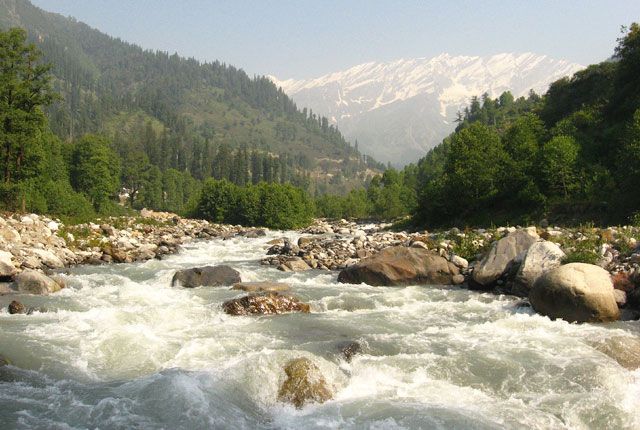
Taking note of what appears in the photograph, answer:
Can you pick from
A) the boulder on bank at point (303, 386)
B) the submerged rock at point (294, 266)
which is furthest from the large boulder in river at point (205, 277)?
the boulder on bank at point (303, 386)

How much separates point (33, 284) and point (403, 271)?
16.8 meters

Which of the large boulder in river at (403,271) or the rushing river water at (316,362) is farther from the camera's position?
the large boulder in river at (403,271)

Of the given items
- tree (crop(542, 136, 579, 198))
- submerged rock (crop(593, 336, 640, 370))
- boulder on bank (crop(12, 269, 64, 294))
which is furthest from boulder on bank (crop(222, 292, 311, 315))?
tree (crop(542, 136, 579, 198))

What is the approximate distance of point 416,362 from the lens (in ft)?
45.6

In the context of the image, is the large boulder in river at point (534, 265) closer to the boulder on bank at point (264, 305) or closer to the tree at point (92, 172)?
the boulder on bank at point (264, 305)

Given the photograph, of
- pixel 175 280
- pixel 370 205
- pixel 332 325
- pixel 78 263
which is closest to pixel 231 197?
pixel 370 205

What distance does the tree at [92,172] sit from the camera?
8475 centimetres

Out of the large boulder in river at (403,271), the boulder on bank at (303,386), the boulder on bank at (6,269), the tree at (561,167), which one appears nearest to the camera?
the boulder on bank at (303,386)

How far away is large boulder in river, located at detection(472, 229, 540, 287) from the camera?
23484mm

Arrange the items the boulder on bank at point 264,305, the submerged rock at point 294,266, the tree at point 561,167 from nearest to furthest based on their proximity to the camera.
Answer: the boulder on bank at point 264,305 → the submerged rock at point 294,266 → the tree at point 561,167

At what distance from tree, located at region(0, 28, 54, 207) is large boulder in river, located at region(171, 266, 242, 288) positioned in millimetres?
27074

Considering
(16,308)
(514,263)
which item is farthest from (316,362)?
(514,263)

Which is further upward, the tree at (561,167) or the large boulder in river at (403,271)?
the tree at (561,167)

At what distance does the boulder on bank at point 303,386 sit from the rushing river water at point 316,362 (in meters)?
0.26
